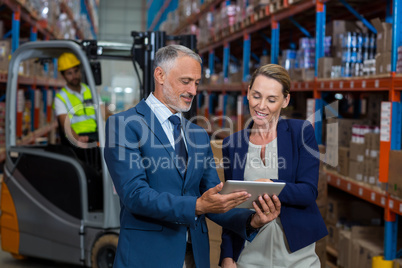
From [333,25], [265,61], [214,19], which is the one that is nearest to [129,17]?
[214,19]

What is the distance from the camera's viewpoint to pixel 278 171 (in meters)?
2.33

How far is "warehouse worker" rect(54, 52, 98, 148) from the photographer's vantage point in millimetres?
4727

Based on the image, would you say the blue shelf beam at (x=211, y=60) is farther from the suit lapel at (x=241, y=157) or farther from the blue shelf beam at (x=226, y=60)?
the suit lapel at (x=241, y=157)

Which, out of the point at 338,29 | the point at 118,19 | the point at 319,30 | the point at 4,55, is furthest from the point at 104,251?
the point at 118,19

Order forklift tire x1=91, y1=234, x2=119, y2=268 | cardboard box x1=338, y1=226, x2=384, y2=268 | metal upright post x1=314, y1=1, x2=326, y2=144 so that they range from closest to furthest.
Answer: forklift tire x1=91, y1=234, x2=119, y2=268 → cardboard box x1=338, y1=226, x2=384, y2=268 → metal upright post x1=314, y1=1, x2=326, y2=144

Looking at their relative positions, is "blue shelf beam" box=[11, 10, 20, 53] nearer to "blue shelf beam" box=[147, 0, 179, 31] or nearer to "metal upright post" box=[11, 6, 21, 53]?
"metal upright post" box=[11, 6, 21, 53]

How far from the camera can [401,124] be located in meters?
4.36

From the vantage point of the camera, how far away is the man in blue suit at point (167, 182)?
1.97m

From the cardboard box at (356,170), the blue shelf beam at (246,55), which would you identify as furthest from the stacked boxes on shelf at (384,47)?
the blue shelf beam at (246,55)

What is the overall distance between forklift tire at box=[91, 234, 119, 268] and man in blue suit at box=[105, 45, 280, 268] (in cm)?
238

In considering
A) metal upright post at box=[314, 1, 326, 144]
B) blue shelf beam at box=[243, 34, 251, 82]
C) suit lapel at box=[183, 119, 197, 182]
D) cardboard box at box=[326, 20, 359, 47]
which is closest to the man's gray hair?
suit lapel at box=[183, 119, 197, 182]

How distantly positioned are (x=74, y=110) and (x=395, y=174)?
2.75m

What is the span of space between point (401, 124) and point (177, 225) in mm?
2864

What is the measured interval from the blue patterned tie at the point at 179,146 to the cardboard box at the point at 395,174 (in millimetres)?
2241
